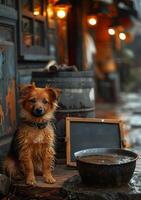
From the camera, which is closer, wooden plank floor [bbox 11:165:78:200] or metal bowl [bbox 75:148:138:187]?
metal bowl [bbox 75:148:138:187]

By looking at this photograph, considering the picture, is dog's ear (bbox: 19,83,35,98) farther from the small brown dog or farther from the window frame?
the window frame

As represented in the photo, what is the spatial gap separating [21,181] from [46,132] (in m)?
0.69

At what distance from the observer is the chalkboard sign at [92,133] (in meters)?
7.02

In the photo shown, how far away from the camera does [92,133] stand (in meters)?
7.13

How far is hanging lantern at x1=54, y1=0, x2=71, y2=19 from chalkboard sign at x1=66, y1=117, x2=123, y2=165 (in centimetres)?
446

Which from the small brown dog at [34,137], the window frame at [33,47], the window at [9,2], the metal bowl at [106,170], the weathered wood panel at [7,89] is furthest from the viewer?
the window frame at [33,47]

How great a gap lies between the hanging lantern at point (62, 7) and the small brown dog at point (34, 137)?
5094 millimetres

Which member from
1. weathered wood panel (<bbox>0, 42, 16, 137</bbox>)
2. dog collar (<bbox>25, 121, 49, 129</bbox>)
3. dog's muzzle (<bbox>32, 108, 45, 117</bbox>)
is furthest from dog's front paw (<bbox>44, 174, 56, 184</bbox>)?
weathered wood panel (<bbox>0, 42, 16, 137</bbox>)

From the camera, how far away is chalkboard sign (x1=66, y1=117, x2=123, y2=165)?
7020 mm

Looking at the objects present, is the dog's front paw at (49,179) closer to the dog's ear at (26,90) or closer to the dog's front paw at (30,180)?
the dog's front paw at (30,180)

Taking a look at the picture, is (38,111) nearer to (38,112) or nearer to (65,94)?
(38,112)

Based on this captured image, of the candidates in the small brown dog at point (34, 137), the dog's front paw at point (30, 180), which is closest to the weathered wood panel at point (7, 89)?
the small brown dog at point (34, 137)

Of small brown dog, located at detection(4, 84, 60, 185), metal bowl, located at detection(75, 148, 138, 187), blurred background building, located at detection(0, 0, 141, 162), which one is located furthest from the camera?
blurred background building, located at detection(0, 0, 141, 162)

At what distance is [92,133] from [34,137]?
4.05 ft
